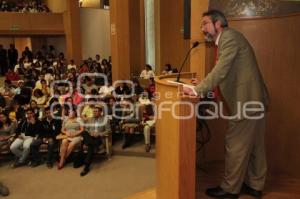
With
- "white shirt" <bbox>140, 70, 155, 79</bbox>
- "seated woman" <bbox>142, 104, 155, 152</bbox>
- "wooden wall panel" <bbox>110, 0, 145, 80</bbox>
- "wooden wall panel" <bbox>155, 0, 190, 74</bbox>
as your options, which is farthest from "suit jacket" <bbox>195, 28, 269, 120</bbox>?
"wooden wall panel" <bbox>155, 0, 190, 74</bbox>

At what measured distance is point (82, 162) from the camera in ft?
17.3

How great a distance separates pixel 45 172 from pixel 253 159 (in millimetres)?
3308

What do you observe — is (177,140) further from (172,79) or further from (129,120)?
(129,120)

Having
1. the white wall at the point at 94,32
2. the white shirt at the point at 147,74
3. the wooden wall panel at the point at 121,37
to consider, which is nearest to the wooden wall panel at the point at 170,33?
the wooden wall panel at the point at 121,37

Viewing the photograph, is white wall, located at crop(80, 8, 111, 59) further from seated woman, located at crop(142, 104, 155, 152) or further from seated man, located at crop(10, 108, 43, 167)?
seated man, located at crop(10, 108, 43, 167)

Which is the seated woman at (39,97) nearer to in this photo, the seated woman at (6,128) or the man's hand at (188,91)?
the seated woman at (6,128)

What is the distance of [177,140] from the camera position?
2424 millimetres

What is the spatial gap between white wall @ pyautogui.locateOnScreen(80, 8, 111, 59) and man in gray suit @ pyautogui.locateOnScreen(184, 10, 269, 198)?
463 inches

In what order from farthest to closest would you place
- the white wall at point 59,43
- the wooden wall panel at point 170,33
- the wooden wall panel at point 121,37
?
1. the white wall at point 59,43
2. the wooden wall panel at point 170,33
3. the wooden wall panel at point 121,37

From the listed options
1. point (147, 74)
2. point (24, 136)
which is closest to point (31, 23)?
point (147, 74)

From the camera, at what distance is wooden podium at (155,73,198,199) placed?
240 centimetres

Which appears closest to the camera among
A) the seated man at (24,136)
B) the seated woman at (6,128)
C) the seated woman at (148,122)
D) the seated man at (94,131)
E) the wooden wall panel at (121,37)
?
the seated man at (94,131)

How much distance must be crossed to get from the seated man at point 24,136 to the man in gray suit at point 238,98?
354cm

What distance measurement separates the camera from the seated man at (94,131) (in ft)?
16.9
